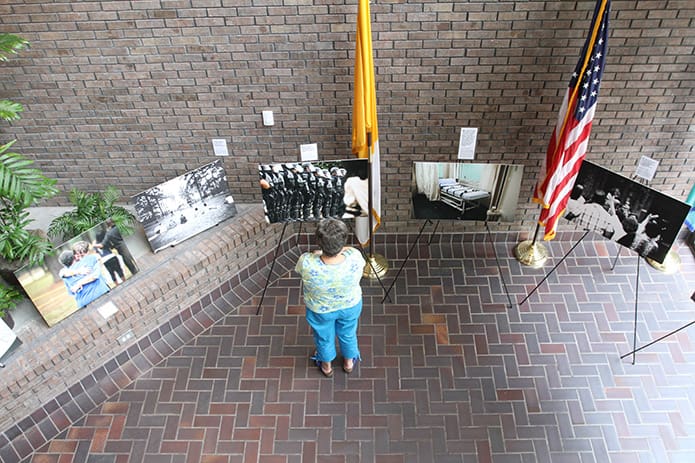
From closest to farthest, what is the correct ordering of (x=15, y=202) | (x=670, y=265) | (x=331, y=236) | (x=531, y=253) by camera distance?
1. (x=331, y=236)
2. (x=15, y=202)
3. (x=670, y=265)
4. (x=531, y=253)

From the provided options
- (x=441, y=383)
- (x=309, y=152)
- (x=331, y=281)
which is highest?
(x=309, y=152)

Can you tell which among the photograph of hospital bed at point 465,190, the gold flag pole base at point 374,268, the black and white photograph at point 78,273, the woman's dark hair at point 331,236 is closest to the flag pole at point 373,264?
the gold flag pole base at point 374,268

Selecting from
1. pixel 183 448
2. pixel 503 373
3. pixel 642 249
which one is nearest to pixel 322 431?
pixel 183 448

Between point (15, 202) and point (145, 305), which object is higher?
point (15, 202)

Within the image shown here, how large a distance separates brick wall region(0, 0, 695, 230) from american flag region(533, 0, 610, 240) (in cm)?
38

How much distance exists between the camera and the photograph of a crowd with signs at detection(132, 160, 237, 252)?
560 cm

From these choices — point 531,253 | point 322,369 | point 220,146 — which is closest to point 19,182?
point 220,146

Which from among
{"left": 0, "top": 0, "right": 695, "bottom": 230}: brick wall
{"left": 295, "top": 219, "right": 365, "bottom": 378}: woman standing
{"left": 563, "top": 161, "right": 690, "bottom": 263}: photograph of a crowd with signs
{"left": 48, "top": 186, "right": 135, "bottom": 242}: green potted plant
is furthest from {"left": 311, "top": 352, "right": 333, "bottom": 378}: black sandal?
{"left": 563, "top": 161, "right": 690, "bottom": 263}: photograph of a crowd with signs

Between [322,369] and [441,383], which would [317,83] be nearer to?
[322,369]

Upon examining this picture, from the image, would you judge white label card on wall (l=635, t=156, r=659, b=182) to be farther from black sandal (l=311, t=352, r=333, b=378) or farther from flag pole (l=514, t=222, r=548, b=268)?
black sandal (l=311, t=352, r=333, b=378)

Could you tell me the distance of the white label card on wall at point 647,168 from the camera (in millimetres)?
5539

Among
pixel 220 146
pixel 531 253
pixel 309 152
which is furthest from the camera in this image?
pixel 531 253

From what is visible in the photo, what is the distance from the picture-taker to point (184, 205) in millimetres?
5805

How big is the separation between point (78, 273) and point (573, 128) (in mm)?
4810
